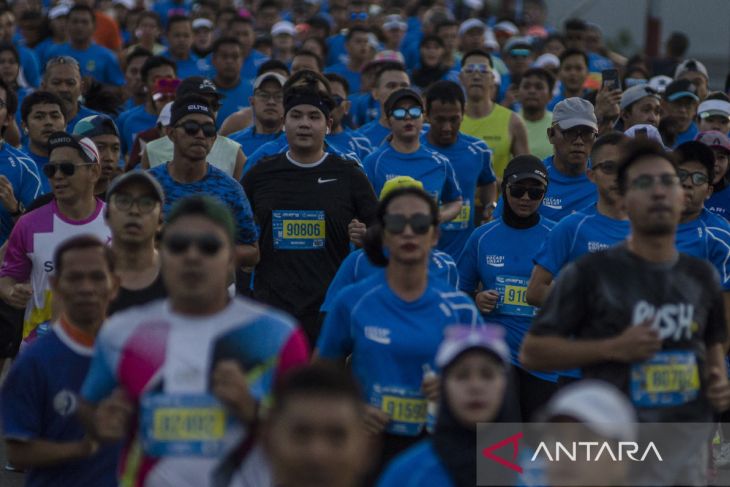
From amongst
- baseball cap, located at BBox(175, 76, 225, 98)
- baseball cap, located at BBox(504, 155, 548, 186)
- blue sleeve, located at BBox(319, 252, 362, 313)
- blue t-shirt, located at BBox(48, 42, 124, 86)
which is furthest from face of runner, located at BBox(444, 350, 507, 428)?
blue t-shirt, located at BBox(48, 42, 124, 86)

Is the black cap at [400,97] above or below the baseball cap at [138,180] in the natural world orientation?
above

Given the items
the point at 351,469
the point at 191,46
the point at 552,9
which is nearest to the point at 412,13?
the point at 552,9

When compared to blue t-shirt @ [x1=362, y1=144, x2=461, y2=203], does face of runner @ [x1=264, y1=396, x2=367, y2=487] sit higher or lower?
lower

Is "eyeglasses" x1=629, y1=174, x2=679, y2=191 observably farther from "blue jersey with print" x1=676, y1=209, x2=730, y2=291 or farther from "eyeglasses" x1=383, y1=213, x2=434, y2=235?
"blue jersey with print" x1=676, y1=209, x2=730, y2=291

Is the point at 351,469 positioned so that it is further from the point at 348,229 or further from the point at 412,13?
the point at 412,13

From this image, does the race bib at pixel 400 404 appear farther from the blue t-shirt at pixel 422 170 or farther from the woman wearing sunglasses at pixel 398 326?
the blue t-shirt at pixel 422 170

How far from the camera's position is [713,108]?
42.9ft

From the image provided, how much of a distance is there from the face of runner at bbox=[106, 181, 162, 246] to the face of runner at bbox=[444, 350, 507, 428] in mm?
2249

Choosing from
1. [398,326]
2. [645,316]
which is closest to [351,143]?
[398,326]

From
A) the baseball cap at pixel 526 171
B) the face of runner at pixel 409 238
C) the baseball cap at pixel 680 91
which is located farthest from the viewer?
the baseball cap at pixel 680 91

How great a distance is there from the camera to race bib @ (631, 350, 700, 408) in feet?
18.9

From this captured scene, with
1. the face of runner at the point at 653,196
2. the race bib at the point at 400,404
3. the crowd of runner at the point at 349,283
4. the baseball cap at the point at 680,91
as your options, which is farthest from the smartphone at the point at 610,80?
the face of runner at the point at 653,196

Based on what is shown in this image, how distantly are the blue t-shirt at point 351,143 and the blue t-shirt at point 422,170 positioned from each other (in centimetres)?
132

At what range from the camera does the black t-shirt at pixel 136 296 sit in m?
6.59
